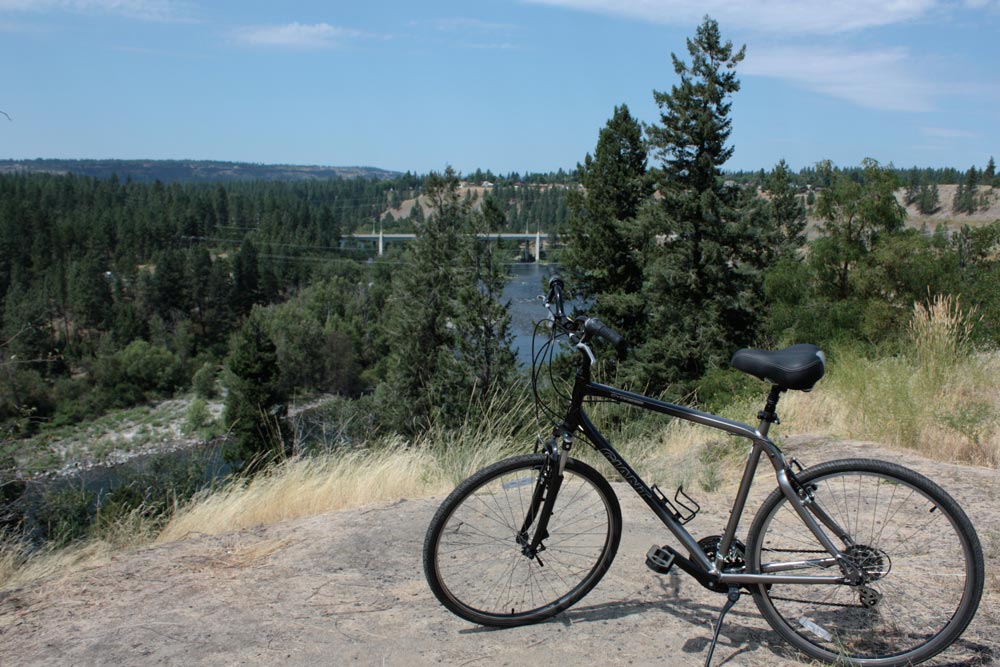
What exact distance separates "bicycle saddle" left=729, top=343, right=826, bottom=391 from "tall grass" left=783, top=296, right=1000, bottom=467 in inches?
141

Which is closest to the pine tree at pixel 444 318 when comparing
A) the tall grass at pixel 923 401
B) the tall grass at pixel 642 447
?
the tall grass at pixel 923 401

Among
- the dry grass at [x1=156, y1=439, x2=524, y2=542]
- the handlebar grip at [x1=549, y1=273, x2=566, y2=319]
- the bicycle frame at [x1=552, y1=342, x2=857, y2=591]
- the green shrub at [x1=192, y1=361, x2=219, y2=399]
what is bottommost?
the green shrub at [x1=192, y1=361, x2=219, y2=399]

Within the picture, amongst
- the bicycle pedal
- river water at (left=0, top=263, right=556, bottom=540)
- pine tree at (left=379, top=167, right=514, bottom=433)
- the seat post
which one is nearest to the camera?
the seat post

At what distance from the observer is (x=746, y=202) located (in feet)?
96.9

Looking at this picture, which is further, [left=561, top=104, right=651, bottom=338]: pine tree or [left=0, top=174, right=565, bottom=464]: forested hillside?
[left=0, top=174, right=565, bottom=464]: forested hillside

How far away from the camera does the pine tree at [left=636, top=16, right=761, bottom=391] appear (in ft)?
87.9

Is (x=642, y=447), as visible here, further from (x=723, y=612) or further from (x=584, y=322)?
(x=584, y=322)

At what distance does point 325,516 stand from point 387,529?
57 cm

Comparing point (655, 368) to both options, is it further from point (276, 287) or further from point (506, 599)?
point (276, 287)

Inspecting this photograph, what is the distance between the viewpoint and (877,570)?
2.84m

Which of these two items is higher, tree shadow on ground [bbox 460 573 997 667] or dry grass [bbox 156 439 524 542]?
tree shadow on ground [bbox 460 573 997 667]

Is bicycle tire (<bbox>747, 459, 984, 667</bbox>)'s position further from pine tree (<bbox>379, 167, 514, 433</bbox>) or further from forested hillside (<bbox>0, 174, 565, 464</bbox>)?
forested hillside (<bbox>0, 174, 565, 464</bbox>)

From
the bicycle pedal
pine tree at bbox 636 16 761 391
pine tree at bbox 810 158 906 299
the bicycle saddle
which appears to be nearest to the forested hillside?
pine tree at bbox 636 16 761 391

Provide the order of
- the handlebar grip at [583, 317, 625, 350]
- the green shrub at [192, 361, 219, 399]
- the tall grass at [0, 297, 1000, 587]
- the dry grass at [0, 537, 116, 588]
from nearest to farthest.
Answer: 1. the handlebar grip at [583, 317, 625, 350]
2. the dry grass at [0, 537, 116, 588]
3. the tall grass at [0, 297, 1000, 587]
4. the green shrub at [192, 361, 219, 399]
